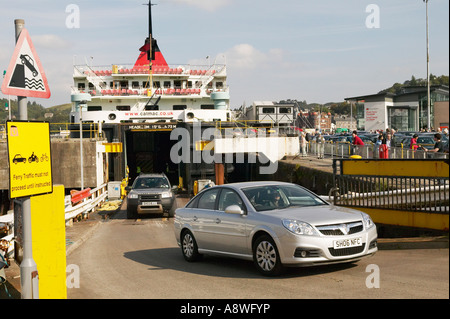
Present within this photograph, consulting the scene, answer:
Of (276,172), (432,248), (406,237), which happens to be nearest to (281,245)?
(432,248)

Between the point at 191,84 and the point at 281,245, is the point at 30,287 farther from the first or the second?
the point at 191,84

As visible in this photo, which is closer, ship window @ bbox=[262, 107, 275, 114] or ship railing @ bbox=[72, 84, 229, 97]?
ship railing @ bbox=[72, 84, 229, 97]

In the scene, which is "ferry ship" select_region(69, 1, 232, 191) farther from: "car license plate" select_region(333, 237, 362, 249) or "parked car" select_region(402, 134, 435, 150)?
"car license plate" select_region(333, 237, 362, 249)

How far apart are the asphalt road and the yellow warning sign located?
2109 millimetres

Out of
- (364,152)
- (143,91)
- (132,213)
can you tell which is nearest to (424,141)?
(364,152)

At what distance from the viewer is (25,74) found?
248 inches

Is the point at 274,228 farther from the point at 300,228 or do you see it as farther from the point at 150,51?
the point at 150,51

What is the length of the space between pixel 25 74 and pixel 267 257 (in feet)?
14.6

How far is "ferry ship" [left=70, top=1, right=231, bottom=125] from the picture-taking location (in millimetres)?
43188

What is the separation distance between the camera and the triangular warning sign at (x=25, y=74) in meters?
6.14

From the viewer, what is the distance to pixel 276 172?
32938mm

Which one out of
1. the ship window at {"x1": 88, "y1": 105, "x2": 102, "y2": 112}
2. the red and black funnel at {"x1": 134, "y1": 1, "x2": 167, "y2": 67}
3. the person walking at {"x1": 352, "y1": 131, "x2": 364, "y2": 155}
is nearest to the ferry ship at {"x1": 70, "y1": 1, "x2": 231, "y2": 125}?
the ship window at {"x1": 88, "y1": 105, "x2": 102, "y2": 112}
